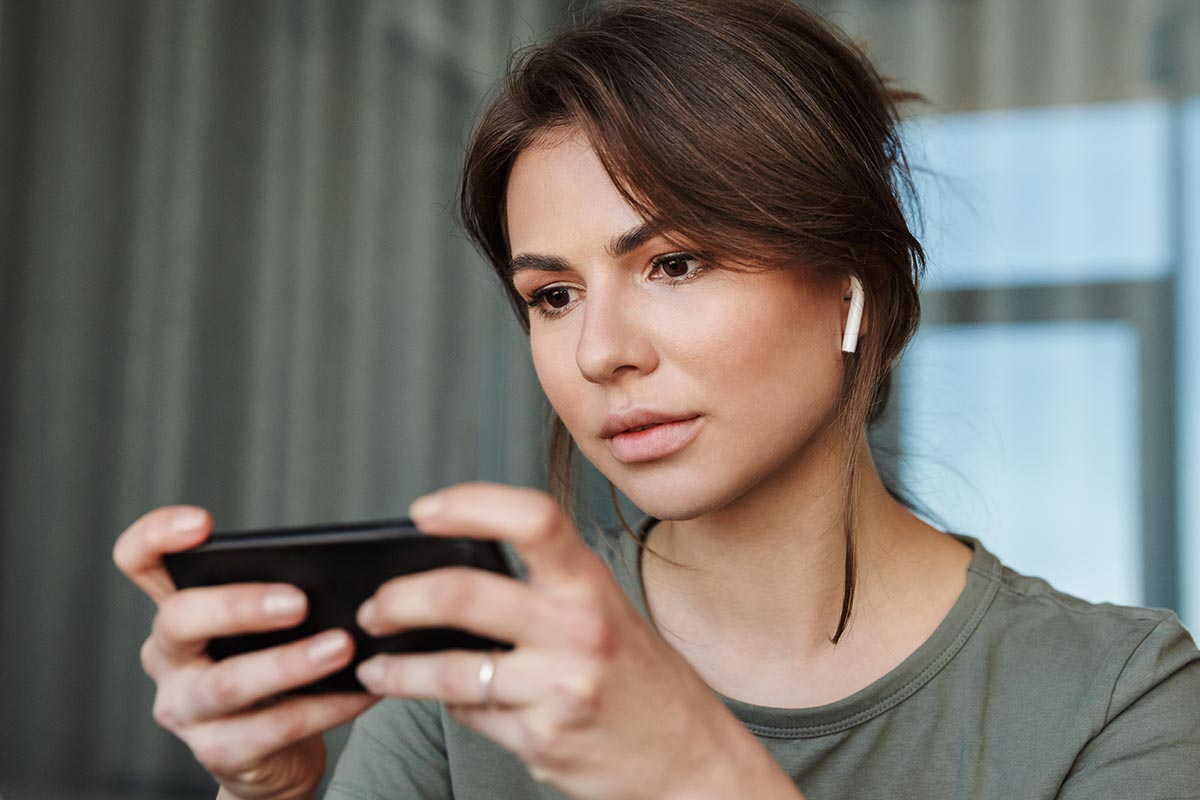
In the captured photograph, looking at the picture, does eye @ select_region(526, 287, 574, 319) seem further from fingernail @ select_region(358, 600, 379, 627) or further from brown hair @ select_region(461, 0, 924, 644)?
fingernail @ select_region(358, 600, 379, 627)

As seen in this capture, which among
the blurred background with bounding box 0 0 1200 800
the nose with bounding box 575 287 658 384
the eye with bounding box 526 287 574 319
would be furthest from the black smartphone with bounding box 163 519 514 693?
the blurred background with bounding box 0 0 1200 800

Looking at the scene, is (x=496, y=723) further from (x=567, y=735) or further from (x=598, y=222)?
(x=598, y=222)

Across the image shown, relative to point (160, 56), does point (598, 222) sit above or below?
below

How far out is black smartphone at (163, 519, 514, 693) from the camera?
591 mm

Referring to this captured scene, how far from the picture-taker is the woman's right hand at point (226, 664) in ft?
2.05

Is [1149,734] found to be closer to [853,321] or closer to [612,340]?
[853,321]

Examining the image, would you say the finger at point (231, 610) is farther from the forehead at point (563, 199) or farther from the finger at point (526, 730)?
the forehead at point (563, 199)

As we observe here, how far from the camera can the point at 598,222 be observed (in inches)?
38.4

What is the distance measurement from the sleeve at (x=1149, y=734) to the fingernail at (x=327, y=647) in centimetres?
67

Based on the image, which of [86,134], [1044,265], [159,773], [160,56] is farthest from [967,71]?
[159,773]

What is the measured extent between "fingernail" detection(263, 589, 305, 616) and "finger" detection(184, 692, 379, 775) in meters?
0.08

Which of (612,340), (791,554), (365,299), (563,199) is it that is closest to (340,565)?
(612,340)

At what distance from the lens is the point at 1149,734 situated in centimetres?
97

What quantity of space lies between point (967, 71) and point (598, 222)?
1732 millimetres
